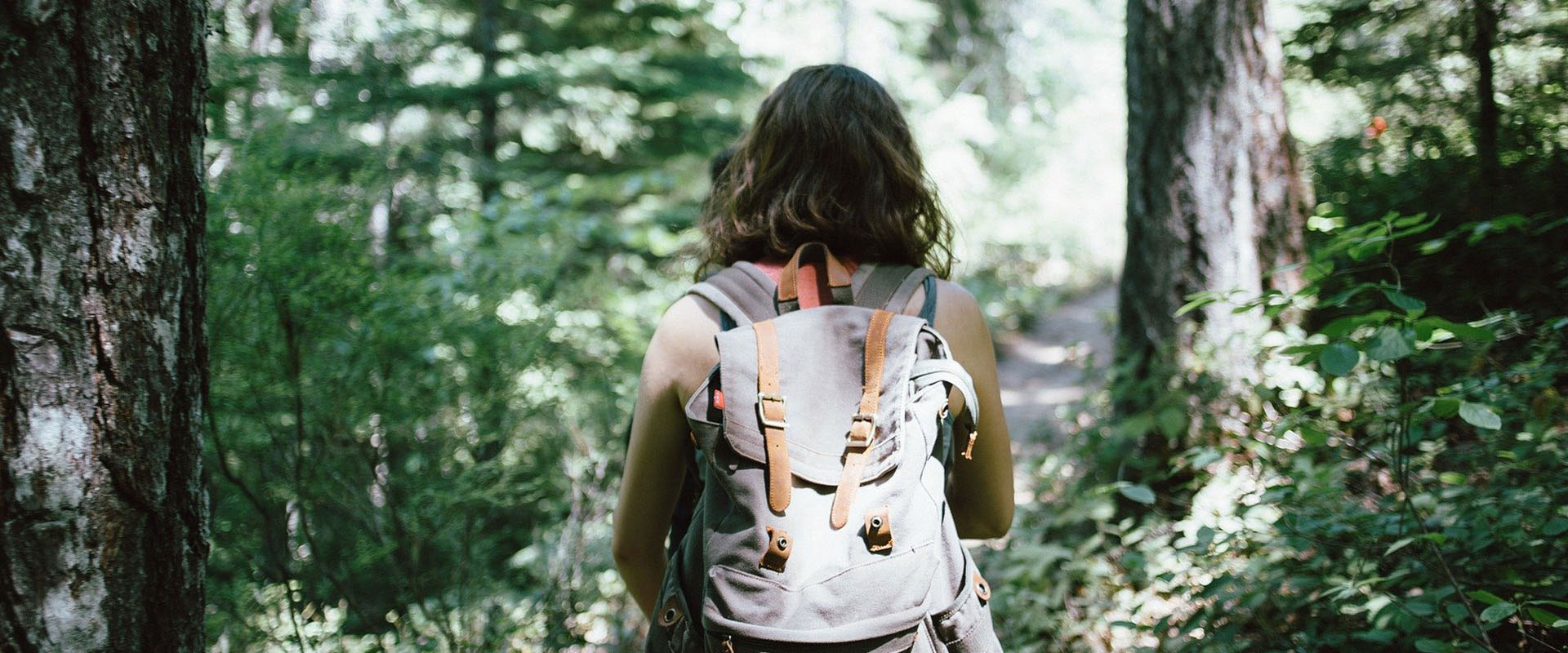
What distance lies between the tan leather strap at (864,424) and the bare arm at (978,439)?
0.66 ft

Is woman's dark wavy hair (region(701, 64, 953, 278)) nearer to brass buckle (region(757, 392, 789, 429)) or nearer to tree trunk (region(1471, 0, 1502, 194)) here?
brass buckle (region(757, 392, 789, 429))

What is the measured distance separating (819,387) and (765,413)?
4.6 inches

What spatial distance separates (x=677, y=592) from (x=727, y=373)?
429mm

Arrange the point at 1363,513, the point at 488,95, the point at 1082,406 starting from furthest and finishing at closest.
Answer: the point at 488,95 < the point at 1082,406 < the point at 1363,513

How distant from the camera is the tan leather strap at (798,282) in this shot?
154 centimetres

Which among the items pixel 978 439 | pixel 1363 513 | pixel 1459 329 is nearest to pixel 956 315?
pixel 978 439

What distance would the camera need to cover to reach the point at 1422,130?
3.21 m

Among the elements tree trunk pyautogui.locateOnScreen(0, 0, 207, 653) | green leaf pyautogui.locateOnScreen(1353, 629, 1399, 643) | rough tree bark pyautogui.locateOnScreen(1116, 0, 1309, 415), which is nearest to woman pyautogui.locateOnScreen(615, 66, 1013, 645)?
tree trunk pyautogui.locateOnScreen(0, 0, 207, 653)

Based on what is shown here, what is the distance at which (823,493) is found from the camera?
132cm

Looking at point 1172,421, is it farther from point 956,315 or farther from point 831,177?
point 831,177

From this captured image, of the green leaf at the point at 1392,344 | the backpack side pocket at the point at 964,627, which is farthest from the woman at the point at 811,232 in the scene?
the green leaf at the point at 1392,344

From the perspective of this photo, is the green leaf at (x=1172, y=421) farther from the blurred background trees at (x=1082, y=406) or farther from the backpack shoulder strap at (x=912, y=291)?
the backpack shoulder strap at (x=912, y=291)

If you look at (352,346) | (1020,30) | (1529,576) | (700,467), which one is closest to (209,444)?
(352,346)

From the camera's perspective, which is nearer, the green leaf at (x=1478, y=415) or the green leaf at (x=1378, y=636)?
the green leaf at (x=1478, y=415)
